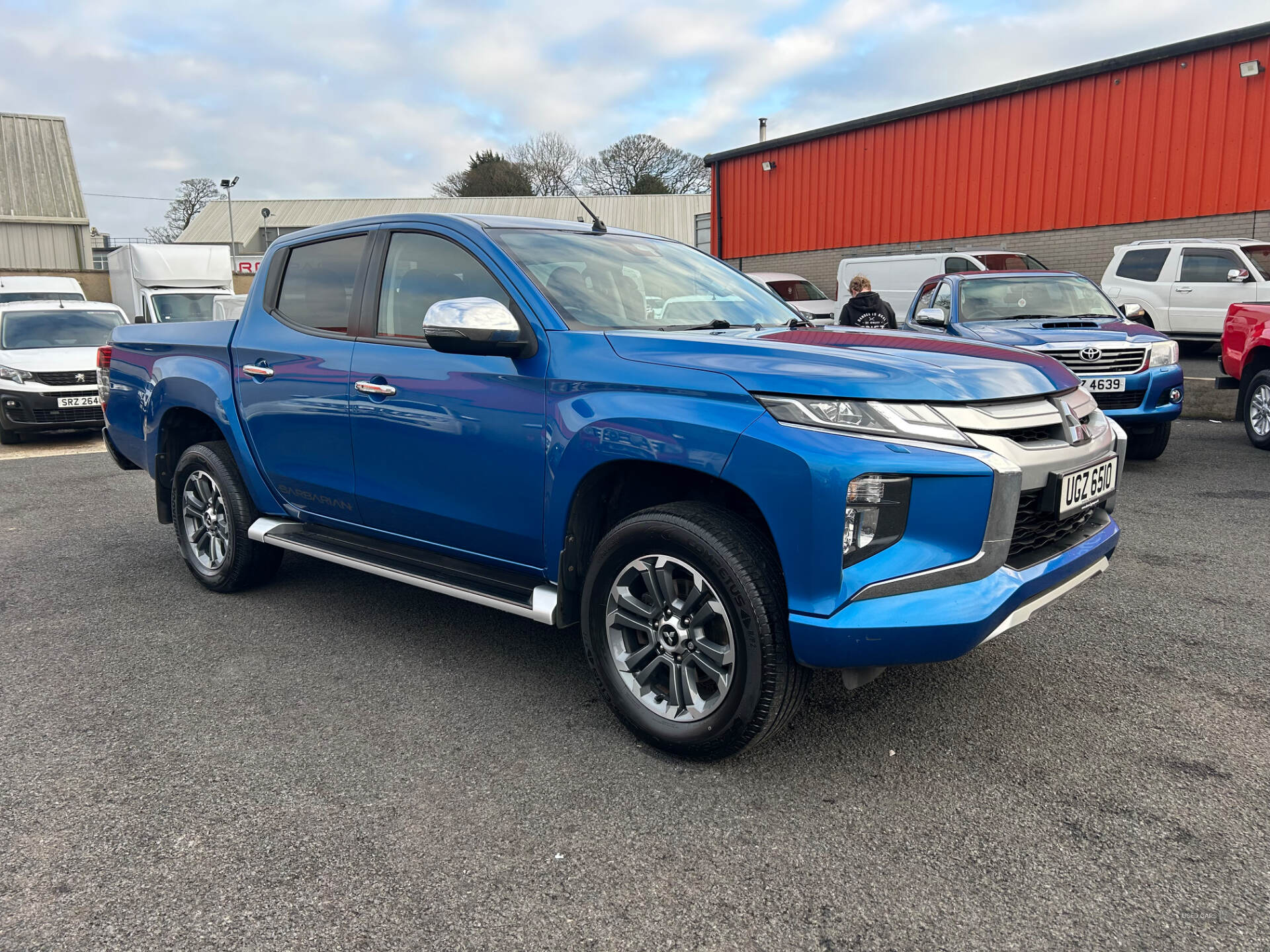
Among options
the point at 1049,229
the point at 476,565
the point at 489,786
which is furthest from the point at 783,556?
the point at 1049,229

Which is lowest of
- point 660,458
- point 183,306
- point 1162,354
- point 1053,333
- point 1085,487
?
point 1085,487

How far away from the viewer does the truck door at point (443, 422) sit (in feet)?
10.9

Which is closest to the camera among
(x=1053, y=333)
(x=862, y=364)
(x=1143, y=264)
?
(x=862, y=364)

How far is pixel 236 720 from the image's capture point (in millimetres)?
3408

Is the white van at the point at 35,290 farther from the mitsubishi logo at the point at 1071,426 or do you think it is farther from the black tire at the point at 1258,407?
the mitsubishi logo at the point at 1071,426

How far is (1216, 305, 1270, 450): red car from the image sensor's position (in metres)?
8.18

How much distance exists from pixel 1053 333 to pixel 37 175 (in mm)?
36003

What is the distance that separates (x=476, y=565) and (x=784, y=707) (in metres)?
1.39

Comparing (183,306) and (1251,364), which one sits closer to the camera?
(1251,364)

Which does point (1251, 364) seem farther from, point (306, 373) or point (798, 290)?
point (798, 290)

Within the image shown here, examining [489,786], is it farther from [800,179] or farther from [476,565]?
[800,179]

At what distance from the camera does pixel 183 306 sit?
16.8 metres

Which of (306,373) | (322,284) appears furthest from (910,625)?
(322,284)

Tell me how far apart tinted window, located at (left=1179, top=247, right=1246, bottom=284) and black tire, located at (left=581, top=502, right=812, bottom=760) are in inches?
582
